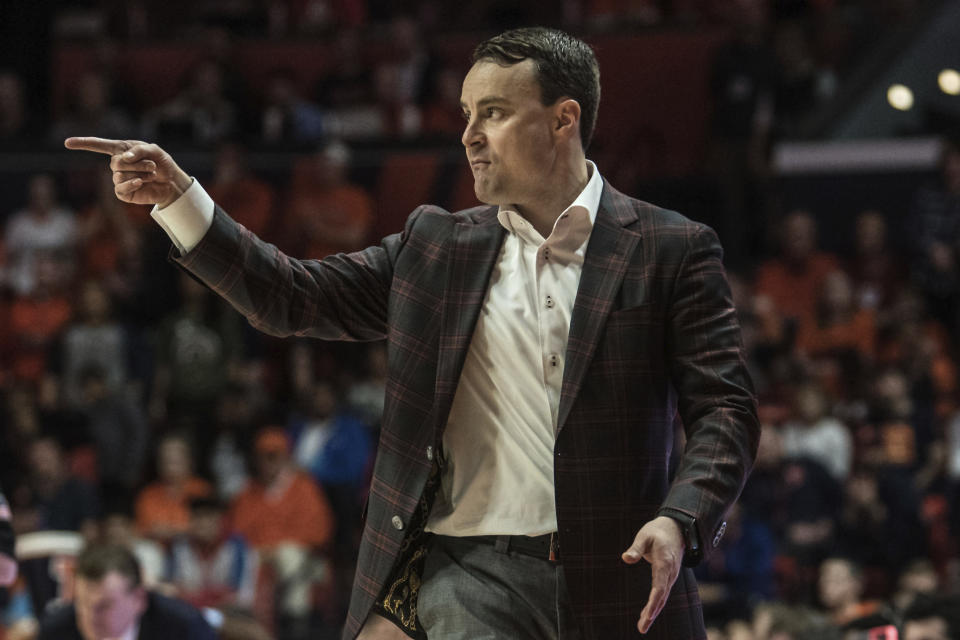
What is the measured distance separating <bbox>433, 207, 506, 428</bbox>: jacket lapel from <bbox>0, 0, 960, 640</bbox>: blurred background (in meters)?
3.86

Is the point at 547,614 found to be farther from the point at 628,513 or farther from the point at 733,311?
the point at 733,311

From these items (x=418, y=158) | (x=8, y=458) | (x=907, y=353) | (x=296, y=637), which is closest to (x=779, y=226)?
(x=907, y=353)

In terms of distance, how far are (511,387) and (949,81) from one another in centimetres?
299

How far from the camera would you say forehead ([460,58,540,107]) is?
3131 millimetres

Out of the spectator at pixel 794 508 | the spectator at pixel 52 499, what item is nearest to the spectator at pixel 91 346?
the spectator at pixel 52 499

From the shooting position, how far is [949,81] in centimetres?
536

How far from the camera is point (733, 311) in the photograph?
3146mm

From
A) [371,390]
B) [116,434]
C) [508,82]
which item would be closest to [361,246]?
[371,390]

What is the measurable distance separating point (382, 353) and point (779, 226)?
12.8ft

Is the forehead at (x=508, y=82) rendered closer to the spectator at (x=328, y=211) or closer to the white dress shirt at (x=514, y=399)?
the white dress shirt at (x=514, y=399)

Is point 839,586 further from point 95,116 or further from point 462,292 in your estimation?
point 95,116

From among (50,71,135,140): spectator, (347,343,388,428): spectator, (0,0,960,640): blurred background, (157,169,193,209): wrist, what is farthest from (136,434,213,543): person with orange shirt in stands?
(157,169,193,209): wrist

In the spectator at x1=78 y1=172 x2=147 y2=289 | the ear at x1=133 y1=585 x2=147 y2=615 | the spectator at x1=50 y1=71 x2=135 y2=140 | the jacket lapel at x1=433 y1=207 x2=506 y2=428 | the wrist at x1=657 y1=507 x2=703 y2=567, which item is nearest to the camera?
the wrist at x1=657 y1=507 x2=703 y2=567

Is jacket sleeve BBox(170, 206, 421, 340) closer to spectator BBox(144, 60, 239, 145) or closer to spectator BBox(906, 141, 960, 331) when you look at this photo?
spectator BBox(906, 141, 960, 331)
